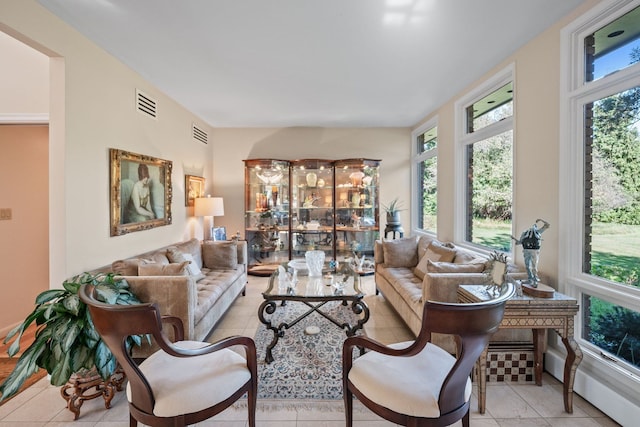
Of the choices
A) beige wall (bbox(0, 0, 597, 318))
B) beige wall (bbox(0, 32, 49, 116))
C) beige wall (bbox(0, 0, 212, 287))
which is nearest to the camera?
beige wall (bbox(0, 0, 212, 287))

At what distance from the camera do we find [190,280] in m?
2.23

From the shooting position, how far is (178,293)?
2186 mm

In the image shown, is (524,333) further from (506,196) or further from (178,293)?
(178,293)

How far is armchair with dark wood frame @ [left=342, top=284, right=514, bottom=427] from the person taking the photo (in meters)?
1.13

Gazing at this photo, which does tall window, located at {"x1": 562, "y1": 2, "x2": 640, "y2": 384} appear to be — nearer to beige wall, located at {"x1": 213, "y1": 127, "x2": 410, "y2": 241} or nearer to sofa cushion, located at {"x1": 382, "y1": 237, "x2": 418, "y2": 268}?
sofa cushion, located at {"x1": 382, "y1": 237, "x2": 418, "y2": 268}

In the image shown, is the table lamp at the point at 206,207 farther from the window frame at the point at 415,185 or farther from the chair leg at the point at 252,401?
the window frame at the point at 415,185

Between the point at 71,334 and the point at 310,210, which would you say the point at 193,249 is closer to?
the point at 71,334

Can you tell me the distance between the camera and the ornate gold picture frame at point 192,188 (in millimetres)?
4238

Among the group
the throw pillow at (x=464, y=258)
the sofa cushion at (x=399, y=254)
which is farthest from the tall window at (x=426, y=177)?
the throw pillow at (x=464, y=258)

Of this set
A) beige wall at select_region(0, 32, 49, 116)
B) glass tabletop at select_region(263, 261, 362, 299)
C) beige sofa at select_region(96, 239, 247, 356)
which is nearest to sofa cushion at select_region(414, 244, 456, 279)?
glass tabletop at select_region(263, 261, 362, 299)

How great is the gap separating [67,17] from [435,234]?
4921 millimetres

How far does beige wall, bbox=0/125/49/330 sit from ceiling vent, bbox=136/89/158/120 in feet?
3.48

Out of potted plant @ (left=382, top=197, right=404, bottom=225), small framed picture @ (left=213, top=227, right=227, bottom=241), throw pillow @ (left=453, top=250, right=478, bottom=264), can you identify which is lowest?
throw pillow @ (left=453, top=250, right=478, bottom=264)

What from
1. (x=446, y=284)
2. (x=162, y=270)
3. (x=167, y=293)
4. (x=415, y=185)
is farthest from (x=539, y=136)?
A: (x=162, y=270)
